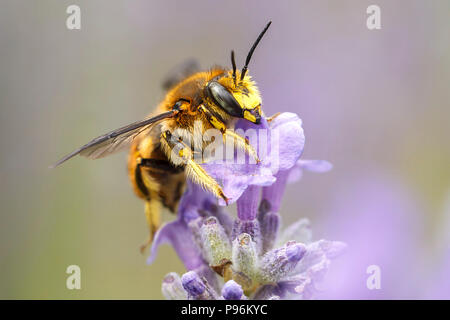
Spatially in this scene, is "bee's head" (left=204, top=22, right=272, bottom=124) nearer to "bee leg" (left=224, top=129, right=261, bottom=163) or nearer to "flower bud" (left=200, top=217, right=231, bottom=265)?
"bee leg" (left=224, top=129, right=261, bottom=163)

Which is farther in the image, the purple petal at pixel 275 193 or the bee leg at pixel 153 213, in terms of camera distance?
the bee leg at pixel 153 213

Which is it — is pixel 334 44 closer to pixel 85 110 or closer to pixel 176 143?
pixel 85 110

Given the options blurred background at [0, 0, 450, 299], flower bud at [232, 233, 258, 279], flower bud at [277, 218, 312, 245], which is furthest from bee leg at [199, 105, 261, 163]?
blurred background at [0, 0, 450, 299]

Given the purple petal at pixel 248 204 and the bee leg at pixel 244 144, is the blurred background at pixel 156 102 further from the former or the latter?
the bee leg at pixel 244 144

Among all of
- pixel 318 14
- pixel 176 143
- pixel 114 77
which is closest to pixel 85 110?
pixel 114 77

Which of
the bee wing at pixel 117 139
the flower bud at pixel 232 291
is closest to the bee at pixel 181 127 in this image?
the bee wing at pixel 117 139

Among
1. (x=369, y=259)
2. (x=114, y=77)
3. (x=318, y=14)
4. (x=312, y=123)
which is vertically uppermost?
(x=318, y=14)
